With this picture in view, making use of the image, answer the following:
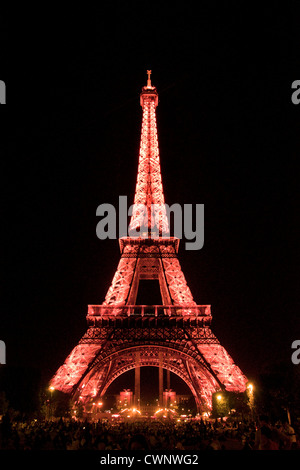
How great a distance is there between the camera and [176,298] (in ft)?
123

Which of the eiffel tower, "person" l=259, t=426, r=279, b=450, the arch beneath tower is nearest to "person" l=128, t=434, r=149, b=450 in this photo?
"person" l=259, t=426, r=279, b=450

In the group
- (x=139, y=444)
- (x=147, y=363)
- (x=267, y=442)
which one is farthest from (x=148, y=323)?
(x=139, y=444)

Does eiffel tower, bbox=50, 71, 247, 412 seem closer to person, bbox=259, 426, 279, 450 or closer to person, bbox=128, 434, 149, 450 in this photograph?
person, bbox=259, 426, 279, 450

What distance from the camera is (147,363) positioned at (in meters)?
50.8

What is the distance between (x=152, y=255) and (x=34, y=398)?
1618 cm

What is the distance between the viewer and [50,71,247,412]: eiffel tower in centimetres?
3328

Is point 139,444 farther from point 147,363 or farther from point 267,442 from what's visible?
point 147,363

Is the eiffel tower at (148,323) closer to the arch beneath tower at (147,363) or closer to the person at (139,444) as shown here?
the arch beneath tower at (147,363)

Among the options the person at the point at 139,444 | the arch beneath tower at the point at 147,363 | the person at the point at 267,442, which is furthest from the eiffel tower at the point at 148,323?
the person at the point at 139,444

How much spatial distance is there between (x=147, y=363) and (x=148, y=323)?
1659cm

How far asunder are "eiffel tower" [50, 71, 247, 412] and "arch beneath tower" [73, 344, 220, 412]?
94mm
